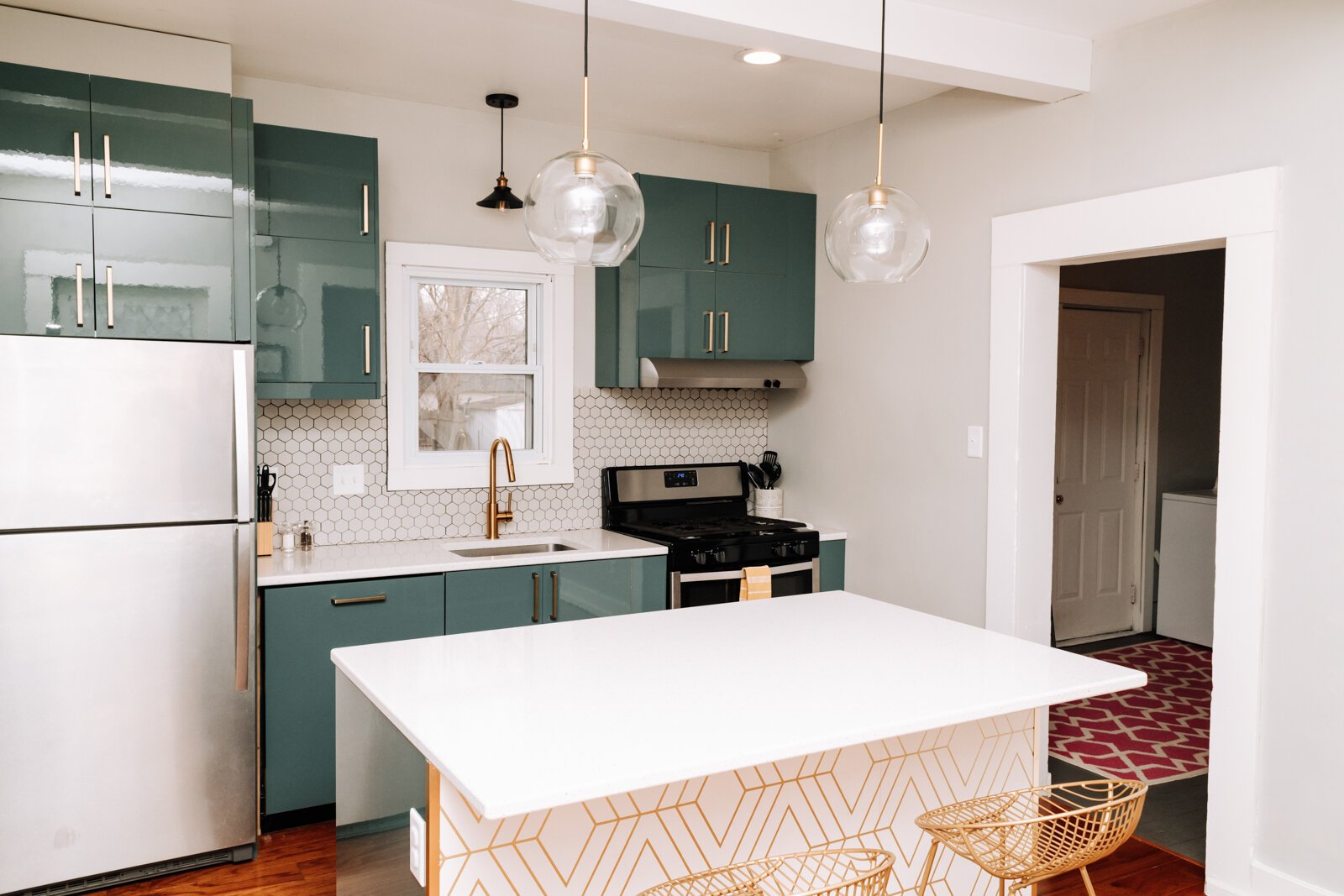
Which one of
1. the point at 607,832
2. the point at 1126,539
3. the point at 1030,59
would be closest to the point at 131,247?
the point at 607,832

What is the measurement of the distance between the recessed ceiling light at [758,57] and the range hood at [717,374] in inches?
52.4

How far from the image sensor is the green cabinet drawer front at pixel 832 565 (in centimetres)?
443

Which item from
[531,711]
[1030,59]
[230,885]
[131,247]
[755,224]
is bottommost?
[230,885]

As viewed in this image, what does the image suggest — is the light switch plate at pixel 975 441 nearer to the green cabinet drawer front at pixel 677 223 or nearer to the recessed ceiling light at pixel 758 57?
the green cabinet drawer front at pixel 677 223

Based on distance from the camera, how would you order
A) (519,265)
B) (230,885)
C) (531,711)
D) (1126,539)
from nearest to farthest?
(531,711)
(230,885)
(519,265)
(1126,539)

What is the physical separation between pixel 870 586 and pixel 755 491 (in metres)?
0.84

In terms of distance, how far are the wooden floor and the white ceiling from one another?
8.76 feet

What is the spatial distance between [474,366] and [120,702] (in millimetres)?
1910

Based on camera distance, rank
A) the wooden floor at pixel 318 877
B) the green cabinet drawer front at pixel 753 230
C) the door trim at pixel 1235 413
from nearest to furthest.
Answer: the door trim at pixel 1235 413
the wooden floor at pixel 318 877
the green cabinet drawer front at pixel 753 230

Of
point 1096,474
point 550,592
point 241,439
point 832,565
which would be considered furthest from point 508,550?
point 1096,474

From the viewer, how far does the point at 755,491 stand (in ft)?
16.1

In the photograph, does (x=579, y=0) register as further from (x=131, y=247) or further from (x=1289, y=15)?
(x=1289, y=15)

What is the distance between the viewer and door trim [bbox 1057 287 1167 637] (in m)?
5.96

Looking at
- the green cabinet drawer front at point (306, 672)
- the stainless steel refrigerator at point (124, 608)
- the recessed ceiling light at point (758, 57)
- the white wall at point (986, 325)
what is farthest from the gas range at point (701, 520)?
the recessed ceiling light at point (758, 57)
